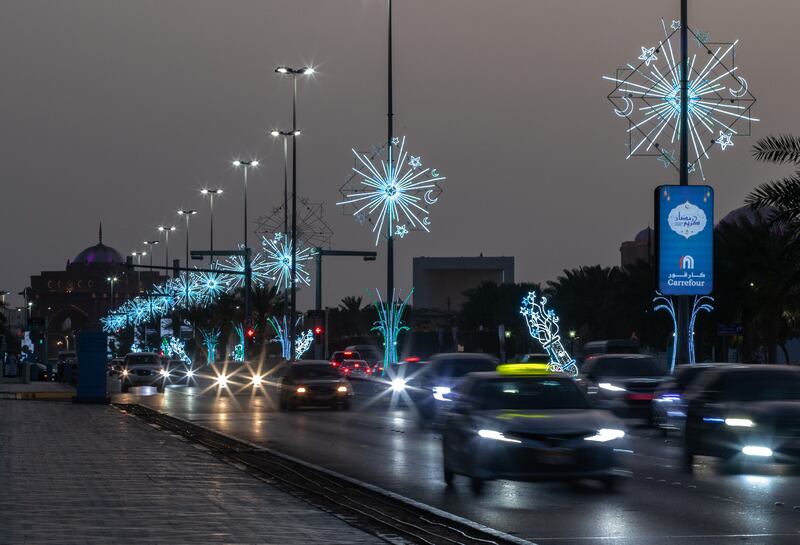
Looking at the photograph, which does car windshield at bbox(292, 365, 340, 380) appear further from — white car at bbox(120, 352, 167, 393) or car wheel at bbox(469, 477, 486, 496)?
car wheel at bbox(469, 477, 486, 496)

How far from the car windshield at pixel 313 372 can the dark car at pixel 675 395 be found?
13419mm

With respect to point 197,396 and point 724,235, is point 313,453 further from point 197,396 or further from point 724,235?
A: point 724,235

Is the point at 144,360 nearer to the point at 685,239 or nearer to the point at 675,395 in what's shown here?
the point at 685,239

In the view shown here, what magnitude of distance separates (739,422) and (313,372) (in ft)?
70.3

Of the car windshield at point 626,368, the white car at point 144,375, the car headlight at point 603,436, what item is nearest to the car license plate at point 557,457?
the car headlight at point 603,436

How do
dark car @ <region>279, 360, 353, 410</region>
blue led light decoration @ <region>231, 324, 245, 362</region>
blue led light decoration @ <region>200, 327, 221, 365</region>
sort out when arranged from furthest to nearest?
blue led light decoration @ <region>200, 327, 221, 365</region> < blue led light decoration @ <region>231, 324, 245, 362</region> < dark car @ <region>279, 360, 353, 410</region>

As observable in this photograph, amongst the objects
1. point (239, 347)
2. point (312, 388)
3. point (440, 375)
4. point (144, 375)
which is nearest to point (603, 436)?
point (440, 375)

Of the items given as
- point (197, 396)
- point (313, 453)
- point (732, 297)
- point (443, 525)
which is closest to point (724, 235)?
point (732, 297)

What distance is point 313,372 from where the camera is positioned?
39.9 m

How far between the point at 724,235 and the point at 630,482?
51960mm

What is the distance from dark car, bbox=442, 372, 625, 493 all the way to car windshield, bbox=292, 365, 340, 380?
22117 mm

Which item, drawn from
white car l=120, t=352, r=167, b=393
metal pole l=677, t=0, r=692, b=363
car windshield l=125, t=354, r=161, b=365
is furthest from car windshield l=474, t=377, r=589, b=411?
car windshield l=125, t=354, r=161, b=365

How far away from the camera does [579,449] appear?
53.9ft

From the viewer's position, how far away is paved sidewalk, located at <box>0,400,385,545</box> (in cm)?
1251
